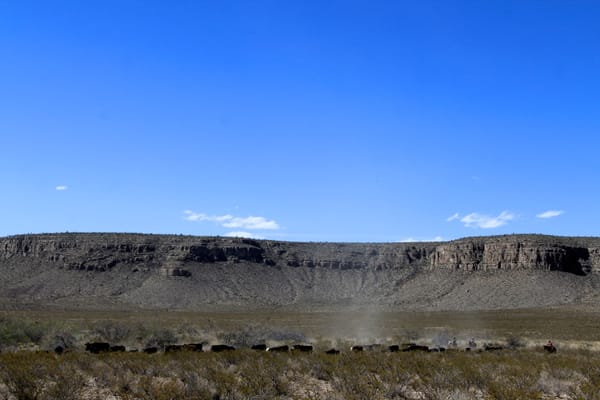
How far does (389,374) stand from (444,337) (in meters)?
20.2

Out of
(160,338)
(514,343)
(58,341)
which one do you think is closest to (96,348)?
(58,341)

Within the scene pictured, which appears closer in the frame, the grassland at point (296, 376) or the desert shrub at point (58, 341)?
the grassland at point (296, 376)

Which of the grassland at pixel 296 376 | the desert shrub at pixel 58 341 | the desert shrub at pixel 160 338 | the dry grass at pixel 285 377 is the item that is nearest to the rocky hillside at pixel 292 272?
the desert shrub at pixel 160 338

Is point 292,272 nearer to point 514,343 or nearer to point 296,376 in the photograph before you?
point 514,343

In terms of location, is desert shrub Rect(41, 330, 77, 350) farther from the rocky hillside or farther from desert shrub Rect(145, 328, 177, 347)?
the rocky hillside

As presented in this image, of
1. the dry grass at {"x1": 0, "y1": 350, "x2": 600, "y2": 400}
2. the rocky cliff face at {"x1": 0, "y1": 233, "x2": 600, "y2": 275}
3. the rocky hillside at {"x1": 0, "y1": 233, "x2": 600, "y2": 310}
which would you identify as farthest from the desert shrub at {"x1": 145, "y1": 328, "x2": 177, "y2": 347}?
the rocky cliff face at {"x1": 0, "y1": 233, "x2": 600, "y2": 275}

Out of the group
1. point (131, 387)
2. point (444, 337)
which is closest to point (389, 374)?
point (131, 387)

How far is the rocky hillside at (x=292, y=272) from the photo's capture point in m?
95.7

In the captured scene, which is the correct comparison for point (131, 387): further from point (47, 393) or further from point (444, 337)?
point (444, 337)

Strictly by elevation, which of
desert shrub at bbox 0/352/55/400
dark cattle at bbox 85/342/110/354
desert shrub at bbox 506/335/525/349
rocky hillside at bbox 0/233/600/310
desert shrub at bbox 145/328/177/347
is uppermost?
rocky hillside at bbox 0/233/600/310

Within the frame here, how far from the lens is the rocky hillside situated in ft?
314

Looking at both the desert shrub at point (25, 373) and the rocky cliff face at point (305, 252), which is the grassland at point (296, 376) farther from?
the rocky cliff face at point (305, 252)

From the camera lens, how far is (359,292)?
10931cm

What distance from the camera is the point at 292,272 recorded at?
115 metres
